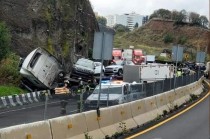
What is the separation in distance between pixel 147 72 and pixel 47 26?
997 centimetres

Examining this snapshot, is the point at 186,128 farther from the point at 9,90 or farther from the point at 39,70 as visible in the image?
the point at 39,70

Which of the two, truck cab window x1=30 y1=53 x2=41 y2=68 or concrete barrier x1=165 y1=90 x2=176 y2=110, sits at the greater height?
truck cab window x1=30 y1=53 x2=41 y2=68

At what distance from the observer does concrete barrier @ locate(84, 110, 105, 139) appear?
44.3ft

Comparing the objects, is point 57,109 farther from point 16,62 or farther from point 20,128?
point 16,62

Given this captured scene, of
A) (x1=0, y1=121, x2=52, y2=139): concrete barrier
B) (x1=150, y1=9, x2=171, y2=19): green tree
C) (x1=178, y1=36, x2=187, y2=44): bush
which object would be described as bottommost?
(x1=0, y1=121, x2=52, y2=139): concrete barrier

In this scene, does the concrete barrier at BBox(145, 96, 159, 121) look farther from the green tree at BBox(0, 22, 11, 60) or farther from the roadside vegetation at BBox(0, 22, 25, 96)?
the green tree at BBox(0, 22, 11, 60)

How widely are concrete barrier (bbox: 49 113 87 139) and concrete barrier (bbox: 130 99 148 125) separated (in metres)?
4.84

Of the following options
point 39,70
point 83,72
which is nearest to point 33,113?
point 39,70

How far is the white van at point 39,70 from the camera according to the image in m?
30.9

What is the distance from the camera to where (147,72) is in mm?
38219

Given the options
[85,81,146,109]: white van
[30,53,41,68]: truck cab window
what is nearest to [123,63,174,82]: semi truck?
[30,53,41,68]: truck cab window

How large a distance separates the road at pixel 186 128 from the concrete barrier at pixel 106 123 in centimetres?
83

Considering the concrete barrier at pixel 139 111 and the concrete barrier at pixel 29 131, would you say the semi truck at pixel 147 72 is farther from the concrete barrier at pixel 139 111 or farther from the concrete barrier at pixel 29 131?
the concrete barrier at pixel 29 131

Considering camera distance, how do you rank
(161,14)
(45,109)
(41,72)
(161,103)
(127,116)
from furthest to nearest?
(161,14)
(41,72)
(161,103)
(127,116)
(45,109)
